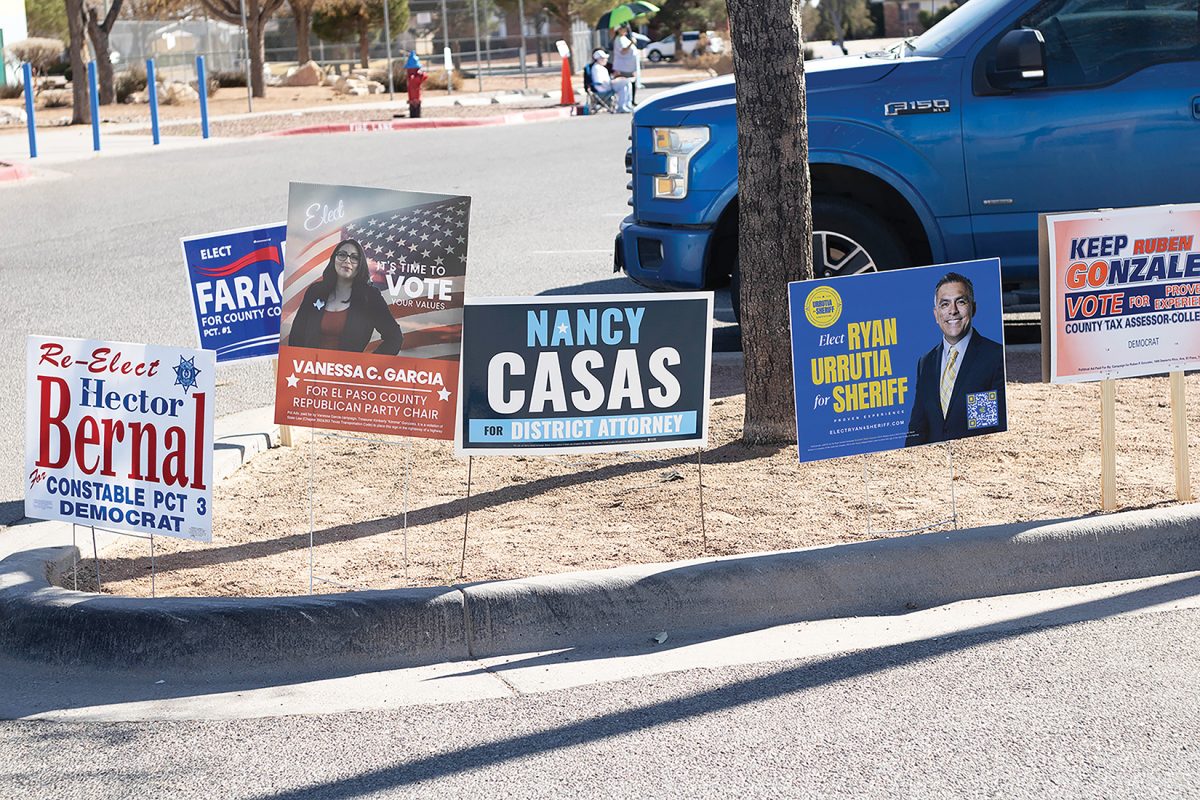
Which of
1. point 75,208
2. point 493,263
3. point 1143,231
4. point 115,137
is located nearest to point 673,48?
point 115,137

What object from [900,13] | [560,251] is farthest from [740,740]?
[900,13]

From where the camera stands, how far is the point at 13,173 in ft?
65.6

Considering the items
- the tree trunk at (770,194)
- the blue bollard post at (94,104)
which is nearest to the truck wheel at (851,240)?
the tree trunk at (770,194)

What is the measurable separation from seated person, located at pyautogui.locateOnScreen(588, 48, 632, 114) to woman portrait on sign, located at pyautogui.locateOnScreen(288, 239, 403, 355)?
26.6m

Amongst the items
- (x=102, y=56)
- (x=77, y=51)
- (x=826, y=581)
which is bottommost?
(x=826, y=581)

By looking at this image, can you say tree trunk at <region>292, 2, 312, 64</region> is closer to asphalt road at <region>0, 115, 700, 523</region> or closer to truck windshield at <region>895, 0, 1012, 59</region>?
asphalt road at <region>0, 115, 700, 523</region>

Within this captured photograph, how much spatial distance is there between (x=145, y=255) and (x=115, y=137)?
51.0ft

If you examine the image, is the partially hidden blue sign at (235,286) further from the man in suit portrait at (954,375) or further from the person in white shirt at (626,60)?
the person in white shirt at (626,60)

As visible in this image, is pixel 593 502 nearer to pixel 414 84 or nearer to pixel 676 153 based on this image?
pixel 676 153

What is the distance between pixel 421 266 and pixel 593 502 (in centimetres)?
127

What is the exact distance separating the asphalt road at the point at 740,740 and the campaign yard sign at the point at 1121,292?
4.36 ft

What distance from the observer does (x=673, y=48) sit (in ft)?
210

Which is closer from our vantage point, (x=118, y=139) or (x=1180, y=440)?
(x=1180, y=440)

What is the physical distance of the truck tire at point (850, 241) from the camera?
8.10 m
